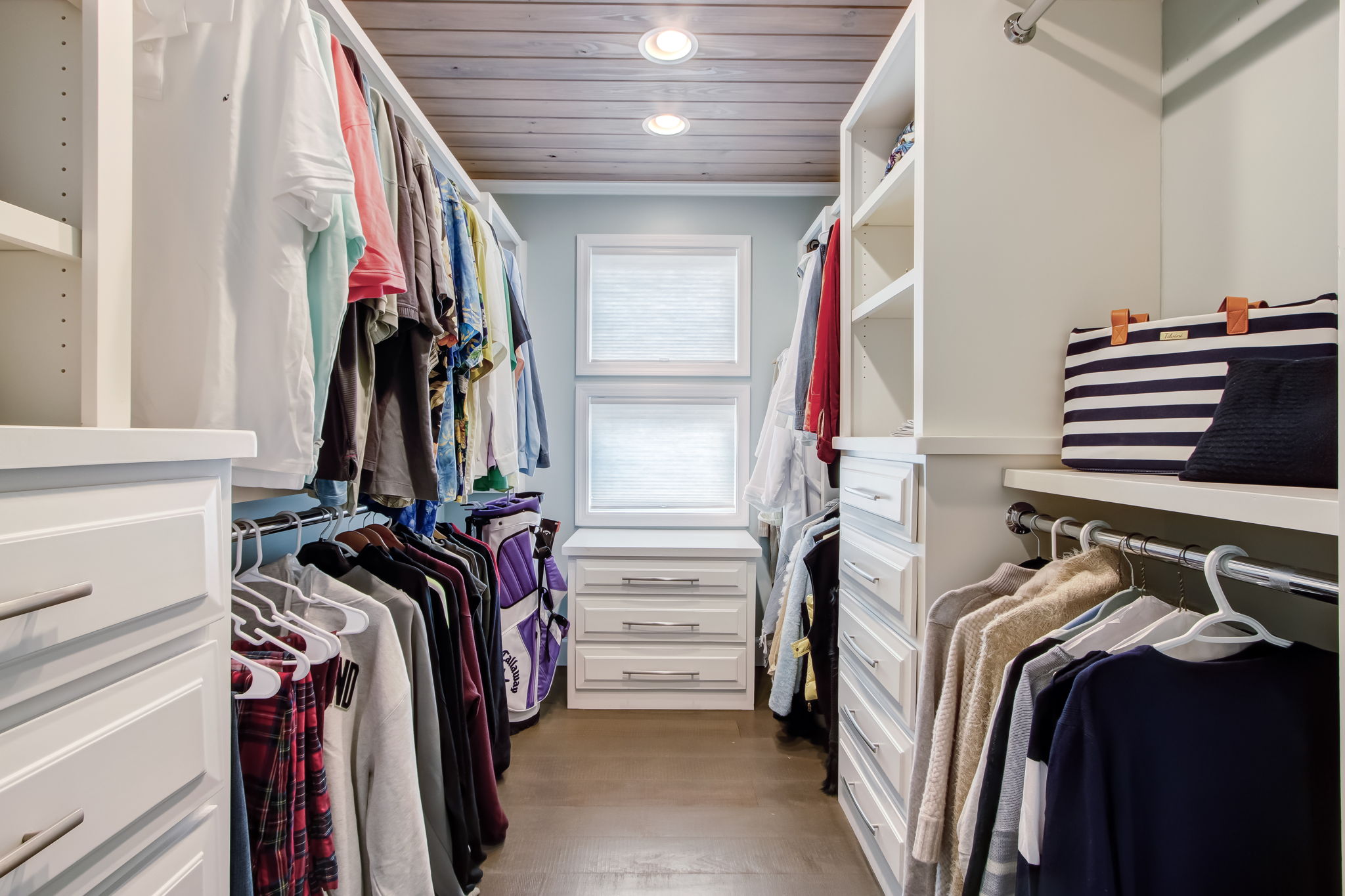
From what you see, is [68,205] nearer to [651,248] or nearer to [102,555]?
[102,555]

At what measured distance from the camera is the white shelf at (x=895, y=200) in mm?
1485

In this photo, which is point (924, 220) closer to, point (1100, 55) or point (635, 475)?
point (1100, 55)

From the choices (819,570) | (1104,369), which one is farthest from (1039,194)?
(819,570)

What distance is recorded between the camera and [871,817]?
159cm

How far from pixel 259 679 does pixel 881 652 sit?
1.23 metres

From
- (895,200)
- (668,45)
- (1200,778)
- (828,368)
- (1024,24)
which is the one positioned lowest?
(1200,778)

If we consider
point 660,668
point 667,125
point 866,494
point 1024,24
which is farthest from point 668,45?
point 660,668

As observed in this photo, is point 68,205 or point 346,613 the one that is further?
point 346,613

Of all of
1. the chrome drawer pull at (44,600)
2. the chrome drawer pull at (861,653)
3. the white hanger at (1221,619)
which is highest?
the chrome drawer pull at (44,600)

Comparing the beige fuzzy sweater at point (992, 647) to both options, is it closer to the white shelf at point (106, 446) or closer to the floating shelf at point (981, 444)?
the floating shelf at point (981, 444)

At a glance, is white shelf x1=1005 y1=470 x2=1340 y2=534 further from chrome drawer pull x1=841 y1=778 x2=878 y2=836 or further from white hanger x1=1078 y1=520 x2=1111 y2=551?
chrome drawer pull x1=841 y1=778 x2=878 y2=836

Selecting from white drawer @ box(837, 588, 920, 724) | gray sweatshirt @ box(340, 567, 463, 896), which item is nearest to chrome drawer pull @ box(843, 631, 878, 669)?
white drawer @ box(837, 588, 920, 724)

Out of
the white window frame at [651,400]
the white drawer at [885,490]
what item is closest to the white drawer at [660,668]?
the white window frame at [651,400]

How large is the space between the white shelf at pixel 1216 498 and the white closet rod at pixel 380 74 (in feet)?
5.51
